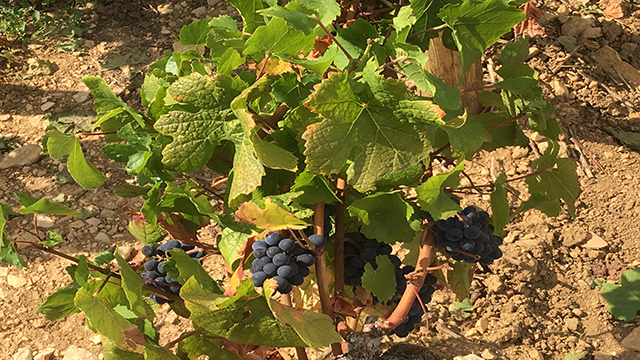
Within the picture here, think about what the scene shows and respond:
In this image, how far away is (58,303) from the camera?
1488mm

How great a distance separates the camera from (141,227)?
1.57 meters

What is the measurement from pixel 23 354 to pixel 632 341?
223cm

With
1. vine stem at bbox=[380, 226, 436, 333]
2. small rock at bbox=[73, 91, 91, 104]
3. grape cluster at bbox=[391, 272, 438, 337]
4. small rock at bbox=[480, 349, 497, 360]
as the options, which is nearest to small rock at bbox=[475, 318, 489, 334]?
small rock at bbox=[480, 349, 497, 360]

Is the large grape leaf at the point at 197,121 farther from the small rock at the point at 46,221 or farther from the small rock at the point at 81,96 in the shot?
the small rock at the point at 81,96

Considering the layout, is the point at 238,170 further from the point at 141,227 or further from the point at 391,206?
the point at 141,227

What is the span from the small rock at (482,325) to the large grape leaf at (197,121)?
1584 millimetres

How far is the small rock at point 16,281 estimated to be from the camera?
2646 mm

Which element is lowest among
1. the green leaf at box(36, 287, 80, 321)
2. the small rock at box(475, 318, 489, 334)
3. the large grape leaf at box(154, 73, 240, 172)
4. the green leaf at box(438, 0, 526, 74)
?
the small rock at box(475, 318, 489, 334)

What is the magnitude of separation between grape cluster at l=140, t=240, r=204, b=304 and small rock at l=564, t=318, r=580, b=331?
1541 millimetres

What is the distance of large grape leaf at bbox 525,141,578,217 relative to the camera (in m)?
1.58

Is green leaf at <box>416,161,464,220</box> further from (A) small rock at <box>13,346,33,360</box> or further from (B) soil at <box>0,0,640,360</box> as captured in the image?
(A) small rock at <box>13,346,33,360</box>

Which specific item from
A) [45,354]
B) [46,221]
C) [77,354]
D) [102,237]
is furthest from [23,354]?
[46,221]

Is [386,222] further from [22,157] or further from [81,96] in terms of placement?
[81,96]

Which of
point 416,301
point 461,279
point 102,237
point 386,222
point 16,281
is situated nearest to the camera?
point 386,222
